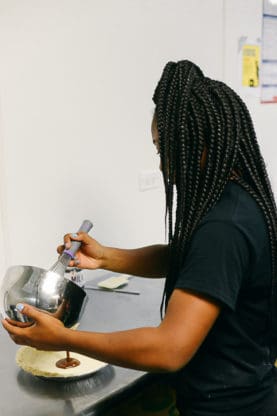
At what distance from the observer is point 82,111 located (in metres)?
1.49

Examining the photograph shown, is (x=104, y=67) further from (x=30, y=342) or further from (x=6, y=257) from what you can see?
(x=30, y=342)

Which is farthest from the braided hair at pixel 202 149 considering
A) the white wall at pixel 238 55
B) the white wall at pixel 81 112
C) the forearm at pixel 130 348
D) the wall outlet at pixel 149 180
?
the white wall at pixel 238 55

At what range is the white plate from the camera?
988mm

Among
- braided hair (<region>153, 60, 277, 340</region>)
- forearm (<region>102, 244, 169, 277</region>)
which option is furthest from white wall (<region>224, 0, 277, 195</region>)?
braided hair (<region>153, 60, 277, 340</region>)

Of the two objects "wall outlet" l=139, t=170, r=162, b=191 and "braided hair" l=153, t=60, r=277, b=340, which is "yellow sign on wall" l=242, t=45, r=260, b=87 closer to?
"wall outlet" l=139, t=170, r=162, b=191

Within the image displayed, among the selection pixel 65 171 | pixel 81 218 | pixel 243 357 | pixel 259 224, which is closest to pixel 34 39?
pixel 65 171

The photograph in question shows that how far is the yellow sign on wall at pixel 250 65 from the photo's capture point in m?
2.09

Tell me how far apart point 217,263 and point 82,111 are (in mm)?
853

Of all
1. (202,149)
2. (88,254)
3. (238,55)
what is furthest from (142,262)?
(238,55)

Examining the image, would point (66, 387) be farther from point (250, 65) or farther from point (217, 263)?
point (250, 65)

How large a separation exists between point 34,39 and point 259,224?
0.83m

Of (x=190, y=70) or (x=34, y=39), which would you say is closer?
(x=190, y=70)

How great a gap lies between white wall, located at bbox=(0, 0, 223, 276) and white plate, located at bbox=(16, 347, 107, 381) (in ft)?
1.22

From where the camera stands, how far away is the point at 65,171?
1.48 metres
